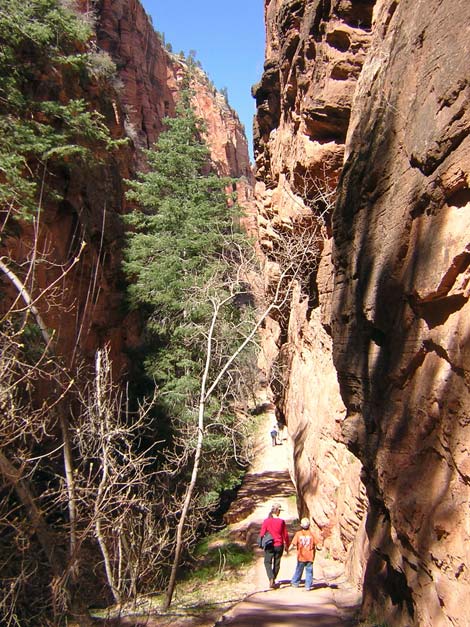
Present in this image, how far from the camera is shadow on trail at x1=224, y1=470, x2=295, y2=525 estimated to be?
581 inches

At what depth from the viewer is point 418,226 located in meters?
3.92

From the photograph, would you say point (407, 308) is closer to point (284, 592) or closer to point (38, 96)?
point (284, 592)

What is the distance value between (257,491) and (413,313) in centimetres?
1438

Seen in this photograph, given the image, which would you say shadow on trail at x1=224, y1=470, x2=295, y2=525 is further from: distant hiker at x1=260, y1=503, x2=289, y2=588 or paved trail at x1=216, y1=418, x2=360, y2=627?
distant hiker at x1=260, y1=503, x2=289, y2=588

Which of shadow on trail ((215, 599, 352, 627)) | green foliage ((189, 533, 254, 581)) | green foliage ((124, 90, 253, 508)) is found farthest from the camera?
green foliage ((124, 90, 253, 508))

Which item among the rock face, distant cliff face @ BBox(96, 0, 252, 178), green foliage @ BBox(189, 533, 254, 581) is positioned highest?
distant cliff face @ BBox(96, 0, 252, 178)

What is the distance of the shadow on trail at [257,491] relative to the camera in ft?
48.4

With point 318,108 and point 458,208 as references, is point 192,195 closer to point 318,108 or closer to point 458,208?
point 318,108

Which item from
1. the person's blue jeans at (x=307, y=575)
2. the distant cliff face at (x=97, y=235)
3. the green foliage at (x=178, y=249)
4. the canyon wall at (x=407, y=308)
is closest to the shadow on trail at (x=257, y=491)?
the green foliage at (x=178, y=249)

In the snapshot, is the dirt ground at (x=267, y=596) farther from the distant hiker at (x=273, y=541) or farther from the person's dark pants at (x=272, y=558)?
the distant hiker at (x=273, y=541)

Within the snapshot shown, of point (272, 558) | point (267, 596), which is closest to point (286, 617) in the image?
point (267, 596)

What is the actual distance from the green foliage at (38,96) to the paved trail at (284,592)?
9088 millimetres

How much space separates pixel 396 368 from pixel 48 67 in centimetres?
1485

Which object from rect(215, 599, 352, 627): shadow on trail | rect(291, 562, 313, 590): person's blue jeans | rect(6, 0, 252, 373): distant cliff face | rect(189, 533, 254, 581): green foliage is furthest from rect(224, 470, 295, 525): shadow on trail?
rect(215, 599, 352, 627): shadow on trail
